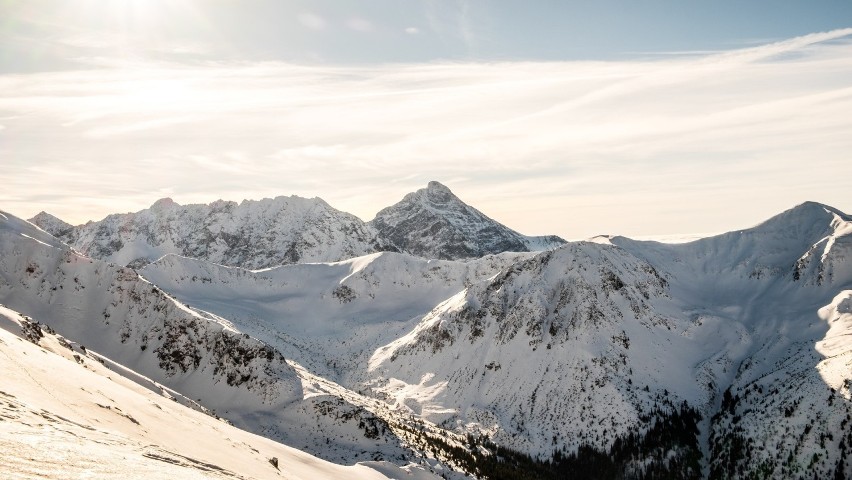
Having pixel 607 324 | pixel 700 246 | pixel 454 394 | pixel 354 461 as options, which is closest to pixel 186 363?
pixel 354 461

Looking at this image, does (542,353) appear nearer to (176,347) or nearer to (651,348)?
(651,348)

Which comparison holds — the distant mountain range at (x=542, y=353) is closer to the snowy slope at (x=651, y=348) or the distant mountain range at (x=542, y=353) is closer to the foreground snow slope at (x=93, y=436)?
Result: the snowy slope at (x=651, y=348)

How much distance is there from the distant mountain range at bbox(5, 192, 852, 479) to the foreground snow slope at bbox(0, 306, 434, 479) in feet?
143

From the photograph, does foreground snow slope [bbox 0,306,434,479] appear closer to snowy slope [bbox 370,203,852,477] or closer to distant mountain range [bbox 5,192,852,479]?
distant mountain range [bbox 5,192,852,479]

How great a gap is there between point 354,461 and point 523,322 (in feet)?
294

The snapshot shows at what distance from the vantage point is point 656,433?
4673 inches

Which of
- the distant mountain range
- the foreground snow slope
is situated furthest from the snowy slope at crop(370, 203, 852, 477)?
the foreground snow slope

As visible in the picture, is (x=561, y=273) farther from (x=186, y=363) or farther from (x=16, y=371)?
(x=16, y=371)

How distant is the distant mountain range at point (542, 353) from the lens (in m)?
96.2

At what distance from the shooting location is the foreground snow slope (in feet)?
52.4

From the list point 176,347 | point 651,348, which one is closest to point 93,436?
point 176,347

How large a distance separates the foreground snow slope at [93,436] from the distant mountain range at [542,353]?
143ft

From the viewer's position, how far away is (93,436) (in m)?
21.4

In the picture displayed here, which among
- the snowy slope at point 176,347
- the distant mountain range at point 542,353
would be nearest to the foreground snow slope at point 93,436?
the snowy slope at point 176,347
